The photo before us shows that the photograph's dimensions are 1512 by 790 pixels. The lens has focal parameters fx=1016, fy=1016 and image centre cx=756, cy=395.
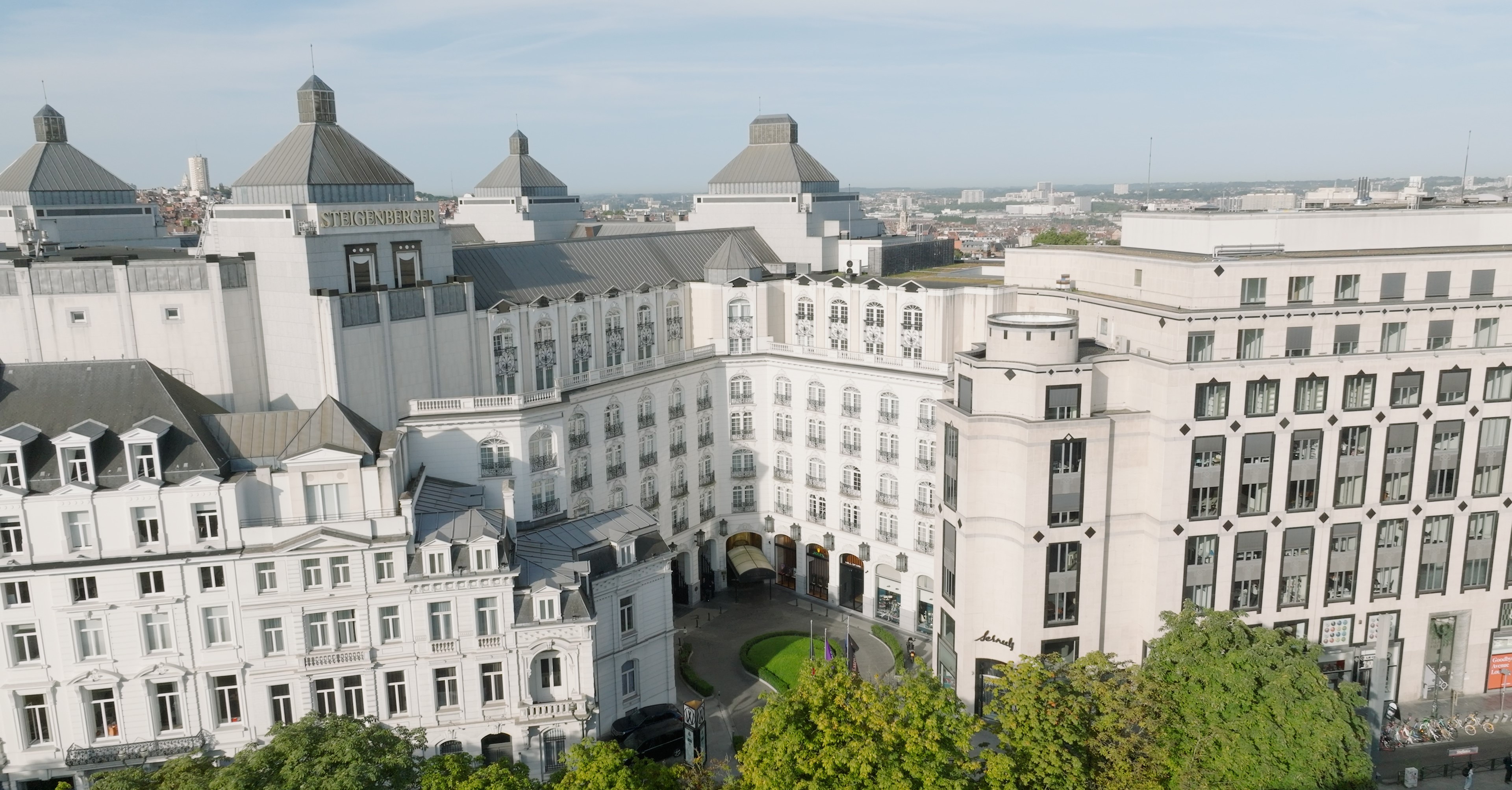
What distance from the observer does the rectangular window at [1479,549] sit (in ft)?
238

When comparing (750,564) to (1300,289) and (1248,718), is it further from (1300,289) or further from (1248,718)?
(1300,289)

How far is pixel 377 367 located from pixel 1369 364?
223ft

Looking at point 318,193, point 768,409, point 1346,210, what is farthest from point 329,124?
point 1346,210

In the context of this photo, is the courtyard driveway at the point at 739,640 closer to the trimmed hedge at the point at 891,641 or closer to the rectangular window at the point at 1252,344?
the trimmed hedge at the point at 891,641

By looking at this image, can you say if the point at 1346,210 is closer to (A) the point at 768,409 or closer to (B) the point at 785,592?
(A) the point at 768,409

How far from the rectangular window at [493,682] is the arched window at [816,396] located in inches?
1543

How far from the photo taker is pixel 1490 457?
7181 cm

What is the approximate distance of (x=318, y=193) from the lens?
7081 cm

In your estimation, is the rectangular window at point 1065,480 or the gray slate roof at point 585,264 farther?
the gray slate roof at point 585,264

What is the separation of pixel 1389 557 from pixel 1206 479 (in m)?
16.2

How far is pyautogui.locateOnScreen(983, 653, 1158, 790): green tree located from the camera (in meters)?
51.8

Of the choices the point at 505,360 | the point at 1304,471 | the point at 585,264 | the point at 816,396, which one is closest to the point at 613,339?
the point at 585,264

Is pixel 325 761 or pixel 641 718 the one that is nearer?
pixel 325 761

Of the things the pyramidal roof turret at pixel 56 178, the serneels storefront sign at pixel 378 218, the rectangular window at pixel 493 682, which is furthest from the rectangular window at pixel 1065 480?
the pyramidal roof turret at pixel 56 178
